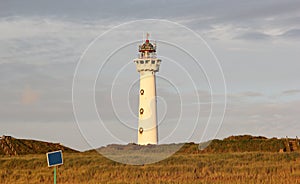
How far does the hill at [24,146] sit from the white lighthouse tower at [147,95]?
25.1 ft

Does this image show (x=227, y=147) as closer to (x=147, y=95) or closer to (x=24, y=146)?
(x=147, y=95)

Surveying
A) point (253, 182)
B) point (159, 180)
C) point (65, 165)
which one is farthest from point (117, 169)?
point (253, 182)

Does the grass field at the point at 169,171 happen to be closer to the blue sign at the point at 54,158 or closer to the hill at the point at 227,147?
the blue sign at the point at 54,158

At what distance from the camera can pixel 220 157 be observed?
138ft

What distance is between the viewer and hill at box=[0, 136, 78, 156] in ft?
182

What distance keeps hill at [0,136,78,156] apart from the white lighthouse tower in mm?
7646

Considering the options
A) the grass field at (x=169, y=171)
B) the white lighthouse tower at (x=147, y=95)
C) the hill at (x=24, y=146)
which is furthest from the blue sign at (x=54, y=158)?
the white lighthouse tower at (x=147, y=95)

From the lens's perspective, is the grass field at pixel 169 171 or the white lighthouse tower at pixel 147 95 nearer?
the grass field at pixel 169 171

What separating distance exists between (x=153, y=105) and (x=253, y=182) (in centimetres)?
3783

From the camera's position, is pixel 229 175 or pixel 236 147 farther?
pixel 236 147

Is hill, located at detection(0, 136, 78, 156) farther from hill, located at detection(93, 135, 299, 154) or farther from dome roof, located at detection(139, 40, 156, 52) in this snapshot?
dome roof, located at detection(139, 40, 156, 52)

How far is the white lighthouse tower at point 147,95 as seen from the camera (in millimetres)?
62812

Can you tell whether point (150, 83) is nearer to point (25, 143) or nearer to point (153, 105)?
point (153, 105)

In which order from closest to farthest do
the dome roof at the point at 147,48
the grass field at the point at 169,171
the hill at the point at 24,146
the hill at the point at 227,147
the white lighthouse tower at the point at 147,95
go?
the grass field at the point at 169,171 → the hill at the point at 24,146 → the hill at the point at 227,147 → the white lighthouse tower at the point at 147,95 → the dome roof at the point at 147,48
